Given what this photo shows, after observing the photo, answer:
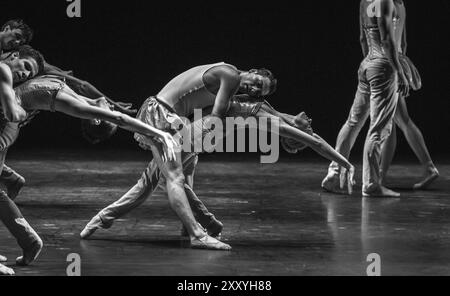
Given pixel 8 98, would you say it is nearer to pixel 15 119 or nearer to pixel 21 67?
pixel 15 119

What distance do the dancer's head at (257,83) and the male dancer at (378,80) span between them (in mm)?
2061

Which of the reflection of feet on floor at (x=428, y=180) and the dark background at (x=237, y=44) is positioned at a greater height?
the dark background at (x=237, y=44)

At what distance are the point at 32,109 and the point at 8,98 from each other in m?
0.39

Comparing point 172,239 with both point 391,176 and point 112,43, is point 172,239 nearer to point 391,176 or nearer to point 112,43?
point 391,176

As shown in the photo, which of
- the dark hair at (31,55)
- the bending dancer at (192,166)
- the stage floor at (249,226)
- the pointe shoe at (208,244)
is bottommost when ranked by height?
the stage floor at (249,226)

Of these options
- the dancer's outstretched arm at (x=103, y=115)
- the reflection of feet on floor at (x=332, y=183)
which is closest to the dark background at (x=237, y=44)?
the reflection of feet on floor at (x=332, y=183)

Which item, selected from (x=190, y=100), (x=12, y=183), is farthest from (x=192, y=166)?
(x=12, y=183)

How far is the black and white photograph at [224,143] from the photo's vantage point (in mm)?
6648

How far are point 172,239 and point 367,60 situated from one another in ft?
8.88

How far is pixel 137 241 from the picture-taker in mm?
7371

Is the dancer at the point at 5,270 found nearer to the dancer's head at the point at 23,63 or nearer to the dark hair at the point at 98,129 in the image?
the dancer's head at the point at 23,63

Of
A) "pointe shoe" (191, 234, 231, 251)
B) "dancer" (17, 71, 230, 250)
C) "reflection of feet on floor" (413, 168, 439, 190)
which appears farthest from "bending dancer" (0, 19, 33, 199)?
"reflection of feet on floor" (413, 168, 439, 190)

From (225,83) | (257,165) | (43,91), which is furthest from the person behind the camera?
(257,165)

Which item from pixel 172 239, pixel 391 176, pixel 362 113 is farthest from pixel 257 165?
pixel 172 239
